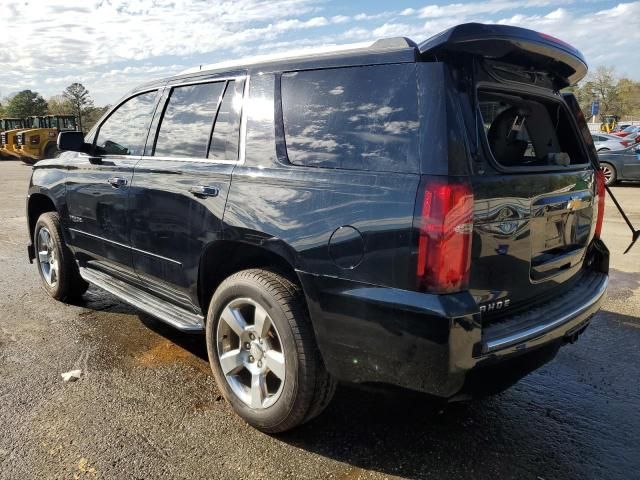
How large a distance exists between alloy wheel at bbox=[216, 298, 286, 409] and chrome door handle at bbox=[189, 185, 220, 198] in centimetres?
60

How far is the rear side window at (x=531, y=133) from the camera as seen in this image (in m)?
2.91

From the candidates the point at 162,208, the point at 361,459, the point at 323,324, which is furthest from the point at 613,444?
the point at 162,208

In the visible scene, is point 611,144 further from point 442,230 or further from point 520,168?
point 442,230

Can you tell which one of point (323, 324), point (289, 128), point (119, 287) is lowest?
point (119, 287)

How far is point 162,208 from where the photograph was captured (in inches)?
131

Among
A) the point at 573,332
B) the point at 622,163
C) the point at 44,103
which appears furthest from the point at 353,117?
the point at 44,103

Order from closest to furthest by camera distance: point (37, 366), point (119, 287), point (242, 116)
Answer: point (242, 116)
point (37, 366)
point (119, 287)

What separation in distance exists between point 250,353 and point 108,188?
1.79m

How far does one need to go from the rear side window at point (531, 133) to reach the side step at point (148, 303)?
6.65 ft

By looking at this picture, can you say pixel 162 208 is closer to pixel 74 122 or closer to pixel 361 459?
pixel 361 459

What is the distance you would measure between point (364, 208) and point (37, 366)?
269 cm

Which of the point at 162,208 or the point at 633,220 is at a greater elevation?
the point at 162,208

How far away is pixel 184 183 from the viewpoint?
10.4 ft

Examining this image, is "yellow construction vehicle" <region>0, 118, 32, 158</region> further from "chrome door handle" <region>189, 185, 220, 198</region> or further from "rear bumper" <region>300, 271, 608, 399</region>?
"rear bumper" <region>300, 271, 608, 399</region>
